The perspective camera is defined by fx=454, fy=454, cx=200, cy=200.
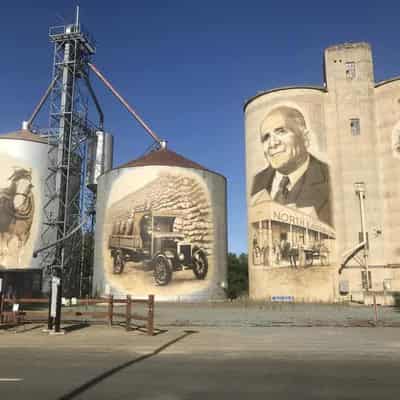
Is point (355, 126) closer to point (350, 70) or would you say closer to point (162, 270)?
point (350, 70)

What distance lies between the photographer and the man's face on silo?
52.6 meters

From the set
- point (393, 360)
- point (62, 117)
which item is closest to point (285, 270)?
point (62, 117)

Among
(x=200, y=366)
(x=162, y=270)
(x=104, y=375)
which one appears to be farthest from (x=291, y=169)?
(x=104, y=375)

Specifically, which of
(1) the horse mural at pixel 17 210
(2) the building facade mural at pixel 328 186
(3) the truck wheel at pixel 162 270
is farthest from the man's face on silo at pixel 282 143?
(1) the horse mural at pixel 17 210

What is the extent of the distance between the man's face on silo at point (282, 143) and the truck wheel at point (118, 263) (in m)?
20.6

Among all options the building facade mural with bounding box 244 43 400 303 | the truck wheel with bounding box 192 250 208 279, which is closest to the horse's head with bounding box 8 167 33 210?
the truck wheel with bounding box 192 250 208 279

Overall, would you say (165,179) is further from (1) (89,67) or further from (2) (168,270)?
(1) (89,67)

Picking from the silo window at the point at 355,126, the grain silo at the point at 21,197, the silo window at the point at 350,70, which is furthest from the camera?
the silo window at the point at 350,70

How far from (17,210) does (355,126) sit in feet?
134

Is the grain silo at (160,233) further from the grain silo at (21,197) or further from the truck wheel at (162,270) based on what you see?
the grain silo at (21,197)

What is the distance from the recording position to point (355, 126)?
52250mm

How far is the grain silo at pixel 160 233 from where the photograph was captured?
5031 cm

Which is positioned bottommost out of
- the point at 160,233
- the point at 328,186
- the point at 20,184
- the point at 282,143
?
the point at 160,233

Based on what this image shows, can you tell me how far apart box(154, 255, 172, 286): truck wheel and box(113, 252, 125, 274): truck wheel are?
393 cm
